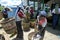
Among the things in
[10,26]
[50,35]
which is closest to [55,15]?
[50,35]

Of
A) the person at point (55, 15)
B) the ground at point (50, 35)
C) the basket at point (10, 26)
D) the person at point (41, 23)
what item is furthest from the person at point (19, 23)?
the person at point (55, 15)

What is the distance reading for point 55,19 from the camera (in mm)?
10438

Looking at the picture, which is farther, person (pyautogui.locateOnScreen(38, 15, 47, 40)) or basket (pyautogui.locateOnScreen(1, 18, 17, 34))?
basket (pyautogui.locateOnScreen(1, 18, 17, 34))

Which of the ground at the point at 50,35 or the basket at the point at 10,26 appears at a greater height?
the basket at the point at 10,26

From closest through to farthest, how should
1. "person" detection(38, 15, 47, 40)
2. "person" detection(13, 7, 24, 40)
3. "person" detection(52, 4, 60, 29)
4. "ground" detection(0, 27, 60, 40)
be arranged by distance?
1. "person" detection(38, 15, 47, 40)
2. "person" detection(13, 7, 24, 40)
3. "ground" detection(0, 27, 60, 40)
4. "person" detection(52, 4, 60, 29)

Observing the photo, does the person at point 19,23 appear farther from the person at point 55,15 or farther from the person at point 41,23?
the person at point 55,15

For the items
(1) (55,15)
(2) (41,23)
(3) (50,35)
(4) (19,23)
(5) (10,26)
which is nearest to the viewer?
(2) (41,23)

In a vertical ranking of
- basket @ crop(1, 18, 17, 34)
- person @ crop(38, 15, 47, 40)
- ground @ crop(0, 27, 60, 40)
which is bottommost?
ground @ crop(0, 27, 60, 40)

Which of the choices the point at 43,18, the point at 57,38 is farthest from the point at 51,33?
the point at 43,18

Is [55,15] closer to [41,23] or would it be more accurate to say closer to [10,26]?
[10,26]

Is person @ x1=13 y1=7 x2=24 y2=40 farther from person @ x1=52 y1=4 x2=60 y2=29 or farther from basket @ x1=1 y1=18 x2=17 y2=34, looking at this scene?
person @ x1=52 y1=4 x2=60 y2=29

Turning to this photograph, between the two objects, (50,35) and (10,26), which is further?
(50,35)

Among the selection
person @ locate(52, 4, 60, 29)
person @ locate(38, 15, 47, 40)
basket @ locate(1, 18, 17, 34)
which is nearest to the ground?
basket @ locate(1, 18, 17, 34)

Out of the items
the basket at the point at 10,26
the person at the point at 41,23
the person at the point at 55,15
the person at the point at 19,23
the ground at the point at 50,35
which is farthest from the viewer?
the person at the point at 55,15
